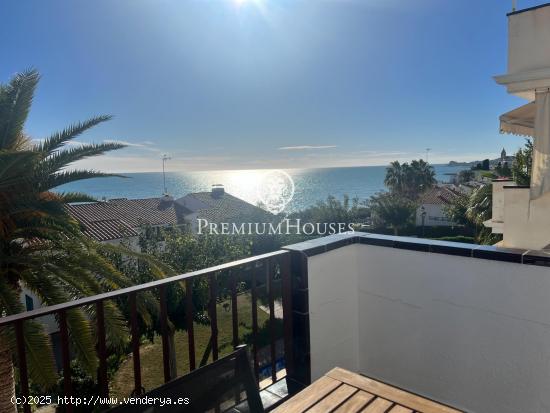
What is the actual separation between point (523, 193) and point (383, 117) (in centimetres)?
5453

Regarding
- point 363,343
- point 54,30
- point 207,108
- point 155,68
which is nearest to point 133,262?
point 363,343

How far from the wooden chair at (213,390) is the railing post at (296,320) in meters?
0.97

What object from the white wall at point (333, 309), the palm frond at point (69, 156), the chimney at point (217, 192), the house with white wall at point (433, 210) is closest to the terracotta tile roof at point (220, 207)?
the chimney at point (217, 192)

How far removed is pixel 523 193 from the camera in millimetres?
3551

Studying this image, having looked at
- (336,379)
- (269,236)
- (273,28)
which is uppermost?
(273,28)

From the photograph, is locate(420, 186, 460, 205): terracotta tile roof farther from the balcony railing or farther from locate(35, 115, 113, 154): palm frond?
the balcony railing

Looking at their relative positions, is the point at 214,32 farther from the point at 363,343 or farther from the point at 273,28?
the point at 363,343

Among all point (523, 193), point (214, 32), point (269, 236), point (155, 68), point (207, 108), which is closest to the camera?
point (523, 193)

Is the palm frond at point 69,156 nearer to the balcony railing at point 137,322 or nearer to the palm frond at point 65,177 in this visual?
the palm frond at point 65,177

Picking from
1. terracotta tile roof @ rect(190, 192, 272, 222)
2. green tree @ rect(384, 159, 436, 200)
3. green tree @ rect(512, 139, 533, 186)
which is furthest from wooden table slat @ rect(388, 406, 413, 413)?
green tree @ rect(384, 159, 436, 200)

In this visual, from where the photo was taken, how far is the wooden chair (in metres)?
1.10

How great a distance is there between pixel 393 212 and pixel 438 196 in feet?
27.7

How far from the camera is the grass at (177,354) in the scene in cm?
899

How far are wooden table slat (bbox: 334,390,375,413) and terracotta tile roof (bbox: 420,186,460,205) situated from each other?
32.8m
